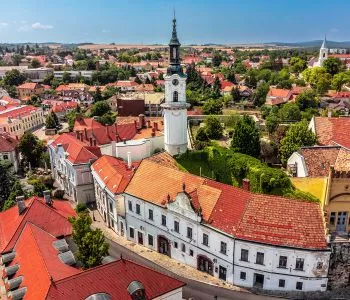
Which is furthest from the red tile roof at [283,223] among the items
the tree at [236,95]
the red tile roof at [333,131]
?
the tree at [236,95]

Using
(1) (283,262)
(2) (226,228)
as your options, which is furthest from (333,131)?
(2) (226,228)

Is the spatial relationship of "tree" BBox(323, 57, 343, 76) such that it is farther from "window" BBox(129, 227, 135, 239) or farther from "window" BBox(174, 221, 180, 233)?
"window" BBox(174, 221, 180, 233)

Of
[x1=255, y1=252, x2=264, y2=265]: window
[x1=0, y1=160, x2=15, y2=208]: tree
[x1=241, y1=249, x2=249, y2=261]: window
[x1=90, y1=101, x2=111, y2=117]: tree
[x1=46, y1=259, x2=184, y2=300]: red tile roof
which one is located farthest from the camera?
[x1=90, y1=101, x2=111, y2=117]: tree

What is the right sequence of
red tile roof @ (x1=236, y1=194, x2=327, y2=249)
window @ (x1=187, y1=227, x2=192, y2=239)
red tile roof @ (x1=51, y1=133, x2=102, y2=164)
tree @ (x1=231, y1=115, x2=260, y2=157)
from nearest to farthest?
1. red tile roof @ (x1=236, y1=194, x2=327, y2=249)
2. window @ (x1=187, y1=227, x2=192, y2=239)
3. red tile roof @ (x1=51, y1=133, x2=102, y2=164)
4. tree @ (x1=231, y1=115, x2=260, y2=157)

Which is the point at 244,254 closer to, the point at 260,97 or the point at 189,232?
the point at 189,232

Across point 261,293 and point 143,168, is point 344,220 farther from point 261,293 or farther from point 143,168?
point 143,168

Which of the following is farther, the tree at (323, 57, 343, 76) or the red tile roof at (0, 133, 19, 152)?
the tree at (323, 57, 343, 76)

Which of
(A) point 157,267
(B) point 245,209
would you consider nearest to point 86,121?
(A) point 157,267

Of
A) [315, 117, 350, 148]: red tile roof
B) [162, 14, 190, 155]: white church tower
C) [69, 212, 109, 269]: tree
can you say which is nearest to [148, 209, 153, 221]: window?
[69, 212, 109, 269]: tree
